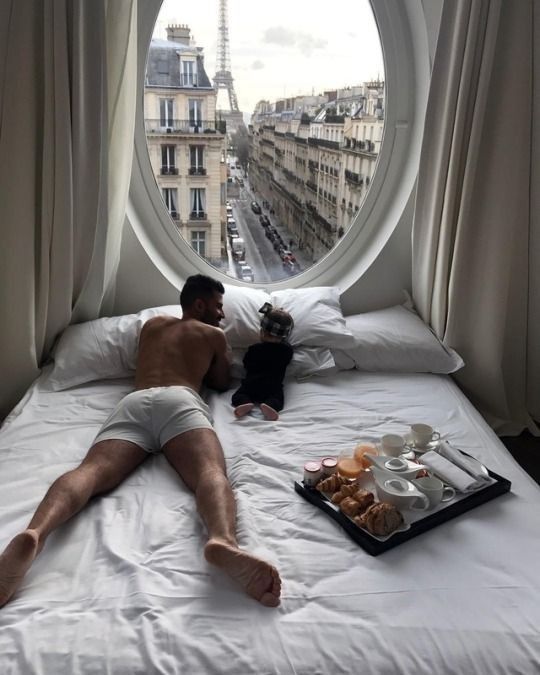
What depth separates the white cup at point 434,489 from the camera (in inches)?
55.2

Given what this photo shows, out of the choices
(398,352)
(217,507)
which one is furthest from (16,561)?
(398,352)

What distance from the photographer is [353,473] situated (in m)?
1.50

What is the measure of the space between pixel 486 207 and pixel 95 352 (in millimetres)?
1633

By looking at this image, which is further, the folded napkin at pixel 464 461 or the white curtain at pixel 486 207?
the white curtain at pixel 486 207

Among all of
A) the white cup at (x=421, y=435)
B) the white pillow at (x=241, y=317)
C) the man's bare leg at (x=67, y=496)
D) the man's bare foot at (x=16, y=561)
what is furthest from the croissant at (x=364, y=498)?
the white pillow at (x=241, y=317)

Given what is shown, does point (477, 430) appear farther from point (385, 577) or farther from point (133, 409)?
point (133, 409)

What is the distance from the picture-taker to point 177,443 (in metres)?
1.61

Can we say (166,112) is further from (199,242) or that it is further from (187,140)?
(199,242)

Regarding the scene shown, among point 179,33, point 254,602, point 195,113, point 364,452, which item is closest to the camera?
point 254,602

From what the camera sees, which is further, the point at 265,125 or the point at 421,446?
the point at 265,125

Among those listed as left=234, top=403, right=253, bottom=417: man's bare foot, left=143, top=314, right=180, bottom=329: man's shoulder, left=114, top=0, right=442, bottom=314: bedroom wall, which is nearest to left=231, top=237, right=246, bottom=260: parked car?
left=114, top=0, right=442, bottom=314: bedroom wall

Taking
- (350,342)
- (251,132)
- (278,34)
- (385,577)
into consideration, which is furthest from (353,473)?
(278,34)

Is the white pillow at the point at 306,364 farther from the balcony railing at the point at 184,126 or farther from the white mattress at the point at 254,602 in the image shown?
the balcony railing at the point at 184,126

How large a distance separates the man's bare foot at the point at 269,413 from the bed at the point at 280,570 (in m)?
0.05
